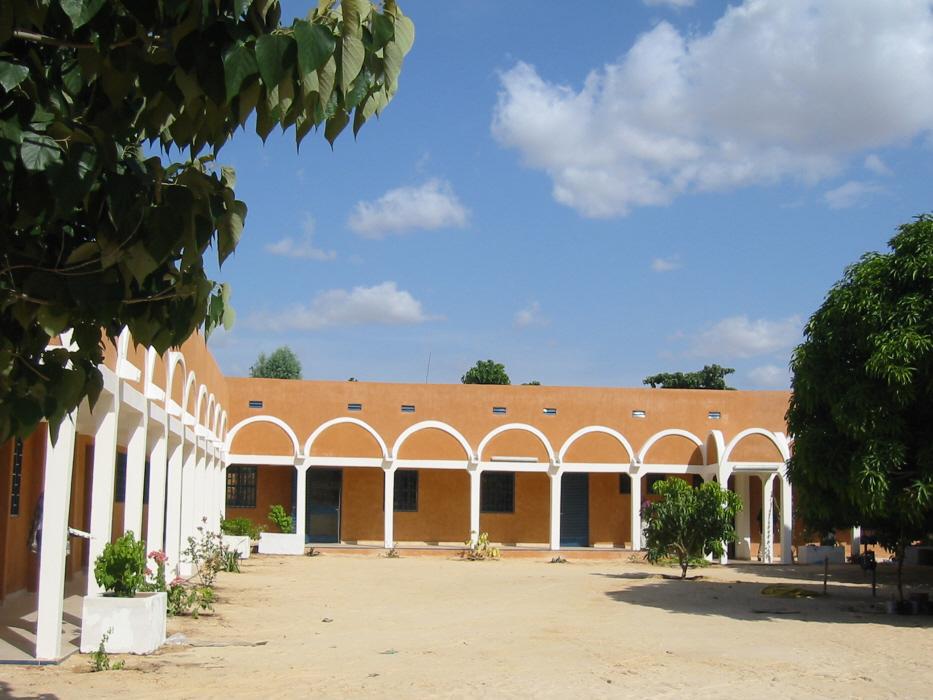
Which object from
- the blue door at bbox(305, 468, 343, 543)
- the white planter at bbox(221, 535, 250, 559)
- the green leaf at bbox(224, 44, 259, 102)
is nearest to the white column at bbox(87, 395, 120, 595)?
the green leaf at bbox(224, 44, 259, 102)

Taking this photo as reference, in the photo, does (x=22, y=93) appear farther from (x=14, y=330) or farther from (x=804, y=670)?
(x=804, y=670)

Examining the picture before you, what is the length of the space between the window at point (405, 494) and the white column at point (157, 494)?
1646 centimetres

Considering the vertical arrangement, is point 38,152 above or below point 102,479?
above

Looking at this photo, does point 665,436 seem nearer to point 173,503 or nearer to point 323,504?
point 323,504

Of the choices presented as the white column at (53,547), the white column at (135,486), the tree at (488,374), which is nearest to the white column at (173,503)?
the white column at (135,486)

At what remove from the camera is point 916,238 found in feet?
47.1

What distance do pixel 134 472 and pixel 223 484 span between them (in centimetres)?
1526

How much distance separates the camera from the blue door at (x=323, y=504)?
96.6 feet

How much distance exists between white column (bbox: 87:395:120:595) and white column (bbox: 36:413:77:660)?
120cm

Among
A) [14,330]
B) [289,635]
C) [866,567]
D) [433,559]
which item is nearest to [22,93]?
[14,330]

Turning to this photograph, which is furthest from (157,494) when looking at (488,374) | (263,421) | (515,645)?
(488,374)

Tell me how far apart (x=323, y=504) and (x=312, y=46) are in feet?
92.3

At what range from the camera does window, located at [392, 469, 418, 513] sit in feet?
97.7

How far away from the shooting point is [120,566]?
9695 millimetres
